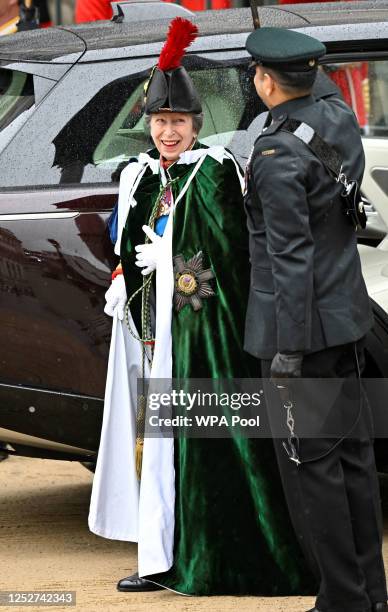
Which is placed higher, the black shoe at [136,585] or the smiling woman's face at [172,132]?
the smiling woman's face at [172,132]

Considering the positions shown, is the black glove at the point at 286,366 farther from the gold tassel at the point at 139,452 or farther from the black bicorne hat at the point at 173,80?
the black bicorne hat at the point at 173,80

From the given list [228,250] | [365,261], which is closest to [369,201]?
[365,261]

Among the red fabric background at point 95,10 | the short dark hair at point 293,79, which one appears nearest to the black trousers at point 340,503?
the short dark hair at point 293,79

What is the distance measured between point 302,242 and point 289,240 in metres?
0.04

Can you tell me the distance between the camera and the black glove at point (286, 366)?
357 cm

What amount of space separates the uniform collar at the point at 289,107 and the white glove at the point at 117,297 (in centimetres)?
82

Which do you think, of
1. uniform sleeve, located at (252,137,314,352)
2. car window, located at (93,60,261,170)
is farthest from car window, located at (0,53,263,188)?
uniform sleeve, located at (252,137,314,352)

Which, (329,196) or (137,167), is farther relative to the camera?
(137,167)

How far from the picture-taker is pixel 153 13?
4.98 m

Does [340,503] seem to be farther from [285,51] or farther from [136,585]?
[285,51]

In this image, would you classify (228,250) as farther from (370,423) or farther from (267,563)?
(267,563)

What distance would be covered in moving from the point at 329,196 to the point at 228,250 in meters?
0.61

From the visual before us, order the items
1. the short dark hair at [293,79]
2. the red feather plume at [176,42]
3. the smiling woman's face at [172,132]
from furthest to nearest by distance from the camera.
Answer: the smiling woman's face at [172,132]
the red feather plume at [176,42]
the short dark hair at [293,79]

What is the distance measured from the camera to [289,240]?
354 centimetres
